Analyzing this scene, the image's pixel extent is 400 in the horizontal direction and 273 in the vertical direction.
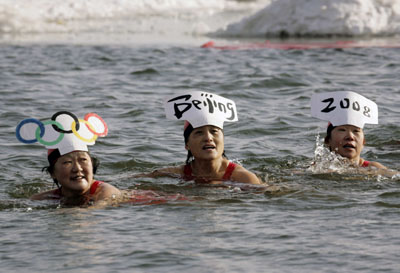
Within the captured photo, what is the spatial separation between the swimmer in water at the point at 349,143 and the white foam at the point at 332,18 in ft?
45.1

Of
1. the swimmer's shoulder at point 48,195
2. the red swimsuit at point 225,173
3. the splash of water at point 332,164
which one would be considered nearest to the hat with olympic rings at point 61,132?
the swimmer's shoulder at point 48,195

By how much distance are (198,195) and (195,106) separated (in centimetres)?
93

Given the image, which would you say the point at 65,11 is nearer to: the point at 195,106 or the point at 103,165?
the point at 103,165

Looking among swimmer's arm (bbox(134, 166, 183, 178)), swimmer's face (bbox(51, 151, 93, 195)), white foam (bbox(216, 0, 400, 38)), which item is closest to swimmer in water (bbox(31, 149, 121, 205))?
swimmer's face (bbox(51, 151, 93, 195))

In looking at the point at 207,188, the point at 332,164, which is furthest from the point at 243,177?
the point at 332,164

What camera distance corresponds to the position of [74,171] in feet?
25.0

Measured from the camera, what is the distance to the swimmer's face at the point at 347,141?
9062 millimetres

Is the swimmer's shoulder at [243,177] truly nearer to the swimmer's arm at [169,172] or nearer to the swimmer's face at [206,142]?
the swimmer's face at [206,142]

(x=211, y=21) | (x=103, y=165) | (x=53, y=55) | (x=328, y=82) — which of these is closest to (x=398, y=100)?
(x=328, y=82)

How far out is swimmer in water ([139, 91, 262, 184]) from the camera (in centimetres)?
838

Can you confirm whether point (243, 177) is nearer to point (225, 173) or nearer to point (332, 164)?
point (225, 173)

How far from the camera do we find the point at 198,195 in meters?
8.18

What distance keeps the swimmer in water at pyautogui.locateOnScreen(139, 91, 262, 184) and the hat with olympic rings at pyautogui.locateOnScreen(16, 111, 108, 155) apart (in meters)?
1.09

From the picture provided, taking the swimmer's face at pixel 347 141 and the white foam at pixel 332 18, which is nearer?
the swimmer's face at pixel 347 141
